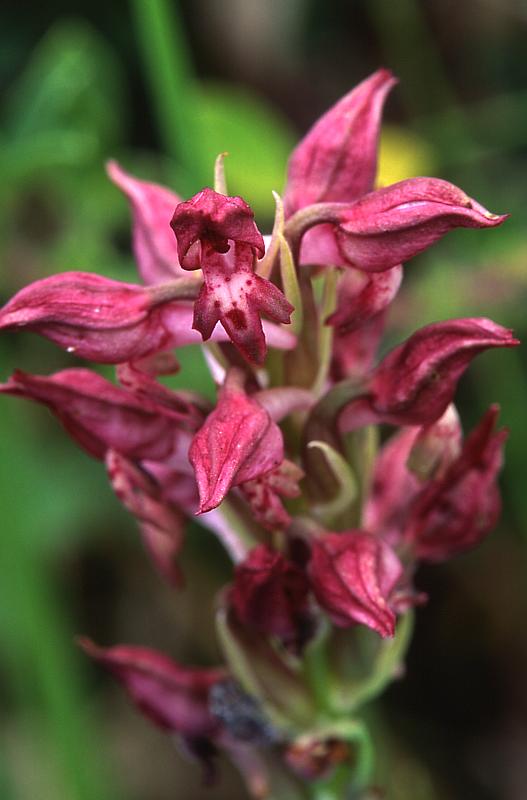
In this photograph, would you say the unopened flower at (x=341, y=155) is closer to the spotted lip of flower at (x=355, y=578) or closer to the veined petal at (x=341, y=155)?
the veined petal at (x=341, y=155)

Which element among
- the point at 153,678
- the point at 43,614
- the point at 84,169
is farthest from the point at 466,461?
the point at 84,169

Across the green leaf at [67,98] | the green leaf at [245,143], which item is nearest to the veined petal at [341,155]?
the green leaf at [67,98]

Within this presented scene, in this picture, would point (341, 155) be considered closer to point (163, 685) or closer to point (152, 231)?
point (152, 231)

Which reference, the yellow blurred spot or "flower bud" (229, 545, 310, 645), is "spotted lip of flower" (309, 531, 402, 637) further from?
the yellow blurred spot

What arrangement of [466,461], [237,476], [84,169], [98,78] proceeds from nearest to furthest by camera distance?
[237,476] → [466,461] → [84,169] → [98,78]

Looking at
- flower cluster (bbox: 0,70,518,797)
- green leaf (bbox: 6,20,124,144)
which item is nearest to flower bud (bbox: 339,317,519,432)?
flower cluster (bbox: 0,70,518,797)

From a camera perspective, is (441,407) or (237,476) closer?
(237,476)

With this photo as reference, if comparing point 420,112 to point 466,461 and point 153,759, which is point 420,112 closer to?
point 153,759
